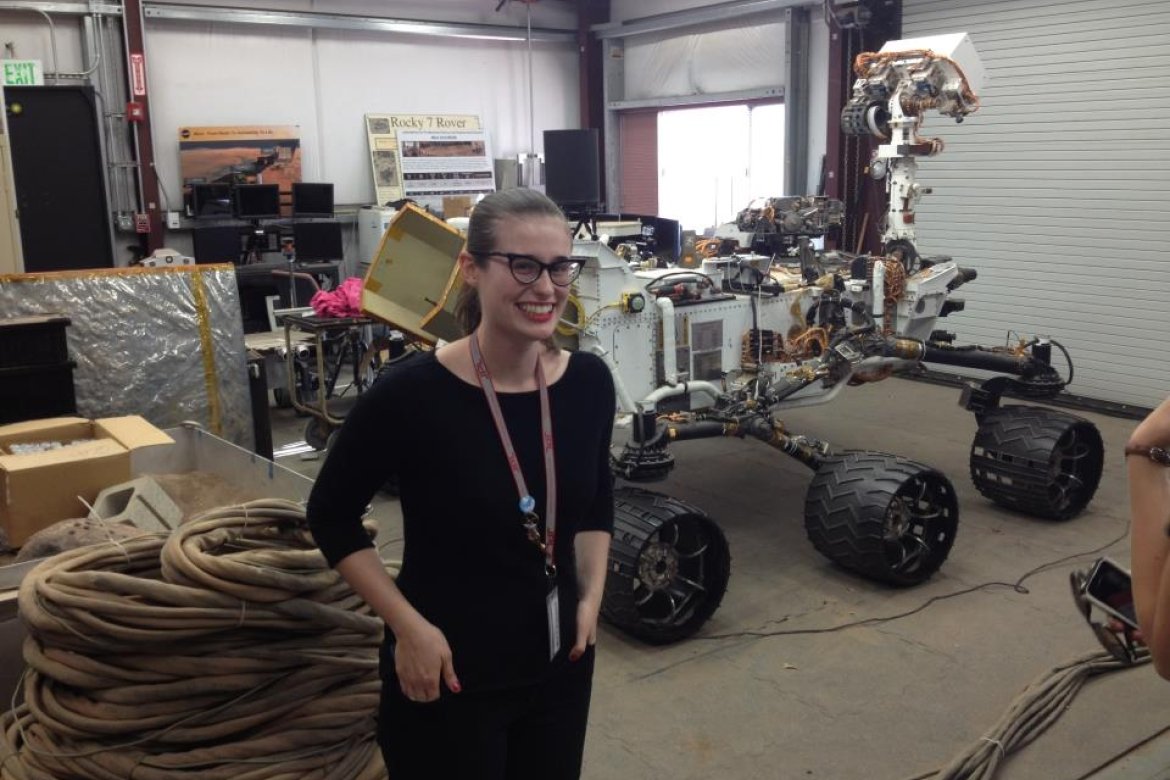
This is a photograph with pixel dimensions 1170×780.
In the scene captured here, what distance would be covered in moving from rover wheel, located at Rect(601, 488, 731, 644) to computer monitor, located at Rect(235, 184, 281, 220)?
633cm

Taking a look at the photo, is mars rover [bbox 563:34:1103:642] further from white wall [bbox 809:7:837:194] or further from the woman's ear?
white wall [bbox 809:7:837:194]

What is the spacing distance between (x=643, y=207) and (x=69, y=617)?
10.9m

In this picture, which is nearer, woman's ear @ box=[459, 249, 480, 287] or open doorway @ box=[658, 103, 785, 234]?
woman's ear @ box=[459, 249, 480, 287]

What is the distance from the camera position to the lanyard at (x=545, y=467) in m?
1.67

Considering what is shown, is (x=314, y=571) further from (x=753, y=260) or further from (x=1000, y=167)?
(x=1000, y=167)

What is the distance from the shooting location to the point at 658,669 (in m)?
3.85

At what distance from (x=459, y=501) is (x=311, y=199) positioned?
890cm

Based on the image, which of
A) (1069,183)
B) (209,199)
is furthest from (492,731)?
(209,199)

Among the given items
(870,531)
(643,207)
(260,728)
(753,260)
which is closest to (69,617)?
(260,728)

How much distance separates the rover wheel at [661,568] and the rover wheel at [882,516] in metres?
0.62

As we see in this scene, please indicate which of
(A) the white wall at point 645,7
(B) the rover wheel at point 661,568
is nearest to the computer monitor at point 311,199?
(A) the white wall at point 645,7

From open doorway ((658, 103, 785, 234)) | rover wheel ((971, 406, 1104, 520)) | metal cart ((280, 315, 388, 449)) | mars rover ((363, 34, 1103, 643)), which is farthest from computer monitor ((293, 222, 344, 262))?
rover wheel ((971, 406, 1104, 520))

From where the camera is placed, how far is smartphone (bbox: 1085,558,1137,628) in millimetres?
2100

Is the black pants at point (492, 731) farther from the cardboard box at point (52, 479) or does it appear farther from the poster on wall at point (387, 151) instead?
the poster on wall at point (387, 151)
